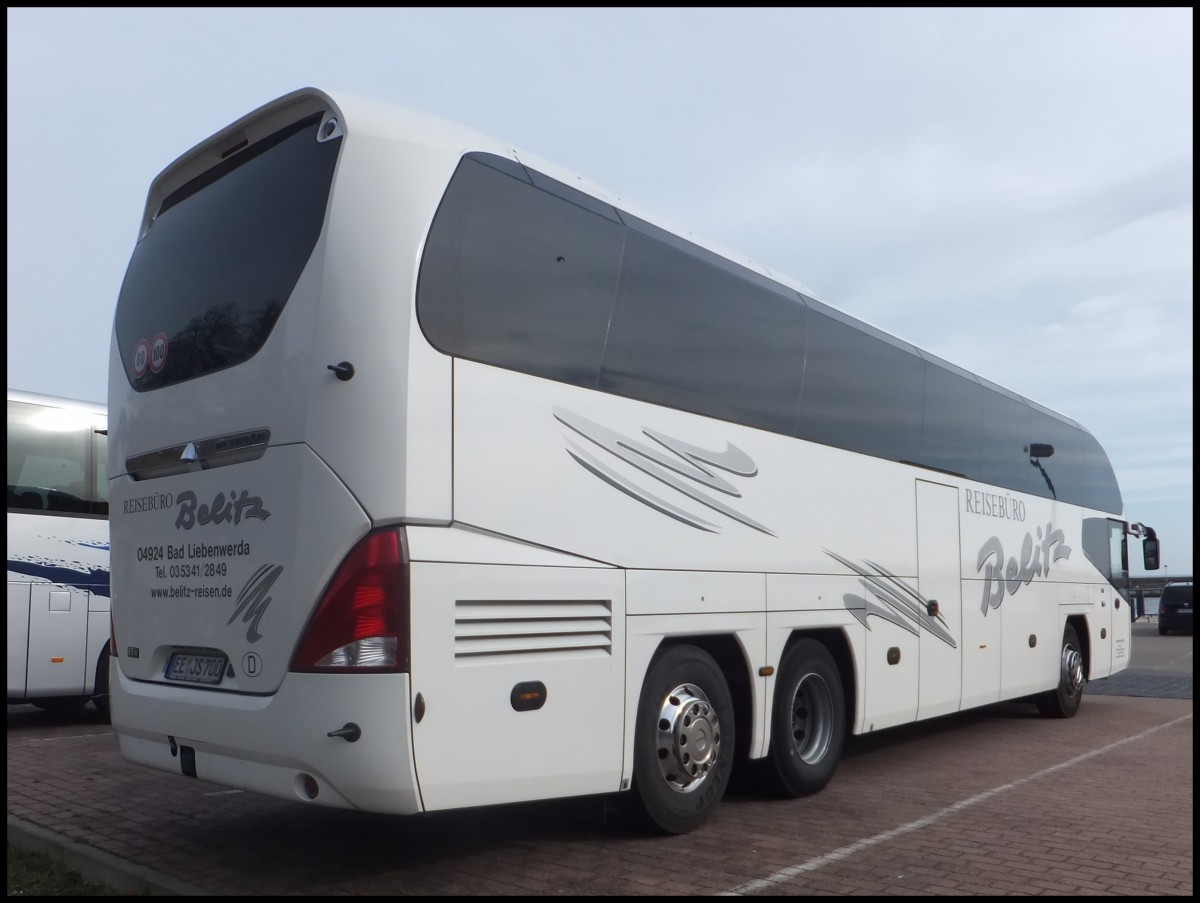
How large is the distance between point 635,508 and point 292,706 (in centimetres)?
212

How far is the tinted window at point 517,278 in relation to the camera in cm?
525

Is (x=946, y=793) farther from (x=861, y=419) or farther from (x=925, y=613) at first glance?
(x=861, y=419)

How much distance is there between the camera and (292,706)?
492 centimetres

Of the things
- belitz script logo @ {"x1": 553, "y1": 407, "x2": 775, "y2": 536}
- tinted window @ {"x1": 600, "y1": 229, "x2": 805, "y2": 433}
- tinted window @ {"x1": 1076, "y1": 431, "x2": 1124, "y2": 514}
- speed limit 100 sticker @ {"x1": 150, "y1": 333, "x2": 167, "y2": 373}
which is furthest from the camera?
tinted window @ {"x1": 1076, "y1": 431, "x2": 1124, "y2": 514}

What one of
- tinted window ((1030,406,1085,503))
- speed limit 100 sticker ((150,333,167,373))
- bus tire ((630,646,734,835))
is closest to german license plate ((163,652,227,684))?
speed limit 100 sticker ((150,333,167,373))

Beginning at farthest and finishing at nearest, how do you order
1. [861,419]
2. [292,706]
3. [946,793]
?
[861,419] → [946,793] → [292,706]

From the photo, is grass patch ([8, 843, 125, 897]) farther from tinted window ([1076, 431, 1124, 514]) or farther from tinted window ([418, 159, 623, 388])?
tinted window ([1076, 431, 1124, 514])

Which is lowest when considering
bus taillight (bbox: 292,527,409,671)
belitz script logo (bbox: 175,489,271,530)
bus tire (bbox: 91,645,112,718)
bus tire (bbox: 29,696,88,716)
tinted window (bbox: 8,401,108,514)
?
bus tire (bbox: 29,696,88,716)

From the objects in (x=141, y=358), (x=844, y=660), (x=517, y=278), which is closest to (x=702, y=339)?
(x=517, y=278)

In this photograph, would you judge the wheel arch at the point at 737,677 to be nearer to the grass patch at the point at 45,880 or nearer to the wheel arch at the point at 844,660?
the wheel arch at the point at 844,660

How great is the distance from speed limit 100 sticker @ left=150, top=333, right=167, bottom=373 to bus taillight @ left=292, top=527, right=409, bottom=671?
77.1 inches

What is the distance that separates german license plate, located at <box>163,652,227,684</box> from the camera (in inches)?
214

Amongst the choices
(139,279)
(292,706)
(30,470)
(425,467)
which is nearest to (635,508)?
(425,467)

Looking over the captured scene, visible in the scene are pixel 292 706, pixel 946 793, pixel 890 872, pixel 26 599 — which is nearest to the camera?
pixel 292 706
